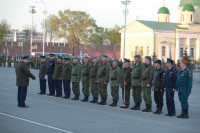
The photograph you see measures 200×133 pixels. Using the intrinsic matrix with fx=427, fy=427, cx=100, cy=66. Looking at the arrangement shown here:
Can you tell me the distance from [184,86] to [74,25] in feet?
229

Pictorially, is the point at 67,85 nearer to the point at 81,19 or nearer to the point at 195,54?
the point at 81,19

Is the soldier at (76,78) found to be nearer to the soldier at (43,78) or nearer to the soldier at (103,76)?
the soldier at (103,76)

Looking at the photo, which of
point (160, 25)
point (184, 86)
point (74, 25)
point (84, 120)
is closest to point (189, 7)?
point (160, 25)

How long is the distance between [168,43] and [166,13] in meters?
13.0

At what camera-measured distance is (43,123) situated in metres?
11.2

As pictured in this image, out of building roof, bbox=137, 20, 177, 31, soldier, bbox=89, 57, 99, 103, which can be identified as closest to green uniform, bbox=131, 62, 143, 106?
soldier, bbox=89, 57, 99, 103

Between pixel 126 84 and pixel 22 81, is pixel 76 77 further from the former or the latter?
pixel 22 81

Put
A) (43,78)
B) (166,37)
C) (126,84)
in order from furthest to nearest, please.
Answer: (166,37) < (43,78) < (126,84)

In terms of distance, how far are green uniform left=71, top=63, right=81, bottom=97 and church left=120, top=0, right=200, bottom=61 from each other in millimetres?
65374

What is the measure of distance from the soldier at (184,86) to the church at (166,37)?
69972 millimetres

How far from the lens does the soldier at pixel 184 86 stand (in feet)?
44.3

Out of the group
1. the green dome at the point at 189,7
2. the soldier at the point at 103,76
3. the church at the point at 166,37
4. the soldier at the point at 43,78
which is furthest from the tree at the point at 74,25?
the soldier at the point at 103,76

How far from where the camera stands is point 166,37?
87.7 meters

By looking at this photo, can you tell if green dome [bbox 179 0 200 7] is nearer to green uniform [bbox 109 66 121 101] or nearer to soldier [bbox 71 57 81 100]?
soldier [bbox 71 57 81 100]
